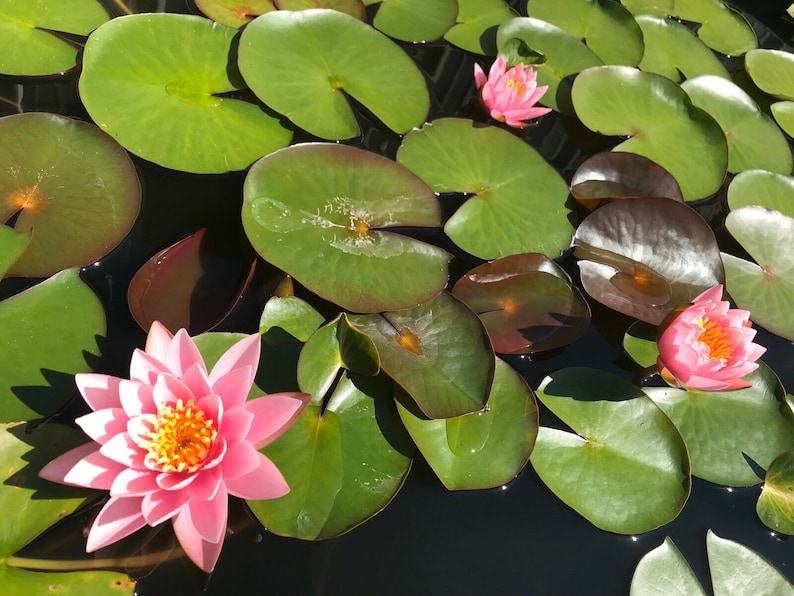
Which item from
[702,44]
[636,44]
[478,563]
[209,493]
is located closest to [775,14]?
[702,44]

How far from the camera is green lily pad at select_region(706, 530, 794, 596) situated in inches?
65.0

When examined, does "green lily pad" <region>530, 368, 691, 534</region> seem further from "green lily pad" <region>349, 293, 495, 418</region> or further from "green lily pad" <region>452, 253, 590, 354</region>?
"green lily pad" <region>349, 293, 495, 418</region>

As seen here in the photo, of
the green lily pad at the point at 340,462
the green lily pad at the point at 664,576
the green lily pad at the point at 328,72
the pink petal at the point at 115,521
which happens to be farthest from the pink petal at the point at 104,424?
the green lily pad at the point at 664,576

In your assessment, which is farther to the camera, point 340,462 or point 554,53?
point 554,53

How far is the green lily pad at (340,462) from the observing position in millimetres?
1496

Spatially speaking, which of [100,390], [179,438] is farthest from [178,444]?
[100,390]

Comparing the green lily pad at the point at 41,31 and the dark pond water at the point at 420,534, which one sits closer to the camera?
the dark pond water at the point at 420,534

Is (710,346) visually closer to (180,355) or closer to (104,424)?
(180,355)

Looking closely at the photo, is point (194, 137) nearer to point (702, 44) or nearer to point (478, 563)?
point (478, 563)

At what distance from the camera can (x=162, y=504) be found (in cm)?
130

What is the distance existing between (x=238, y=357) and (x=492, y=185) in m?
1.34

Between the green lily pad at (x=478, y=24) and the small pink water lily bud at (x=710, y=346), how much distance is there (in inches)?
69.3

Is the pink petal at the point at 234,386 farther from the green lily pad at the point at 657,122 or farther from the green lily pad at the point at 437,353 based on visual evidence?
the green lily pad at the point at 657,122

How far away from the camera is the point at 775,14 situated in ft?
12.7
